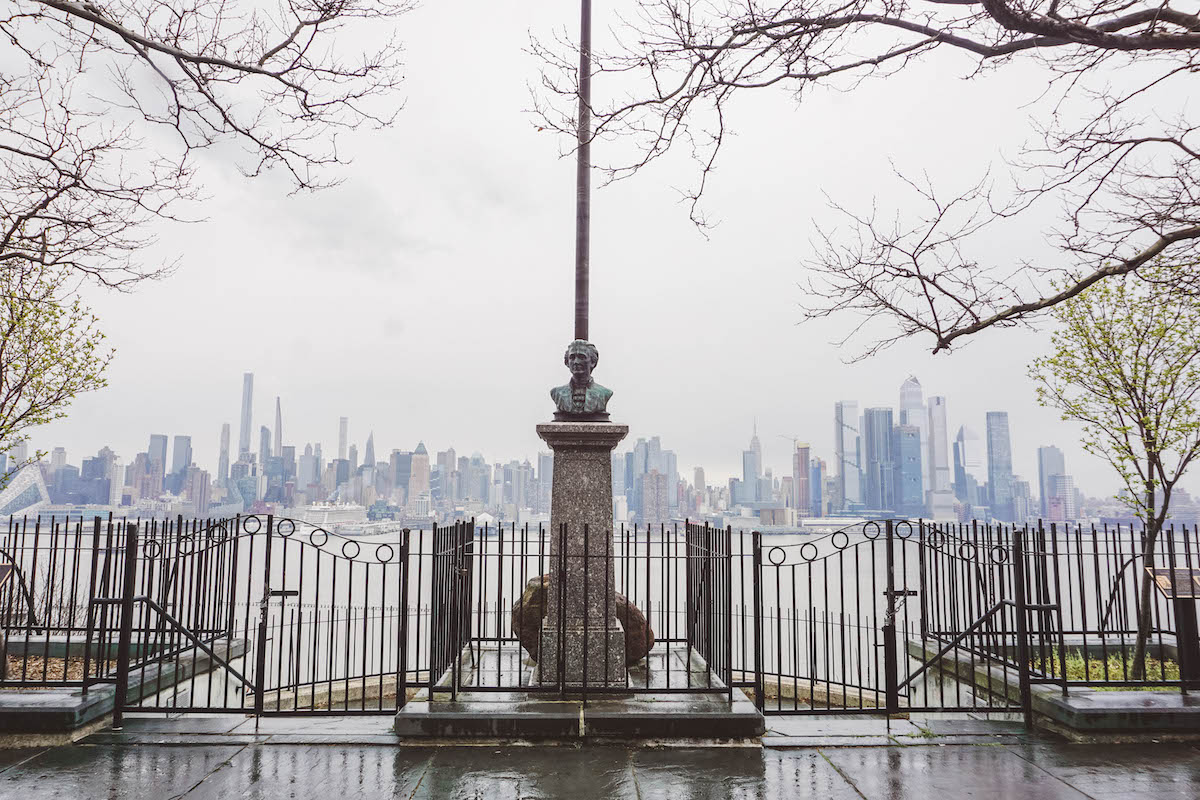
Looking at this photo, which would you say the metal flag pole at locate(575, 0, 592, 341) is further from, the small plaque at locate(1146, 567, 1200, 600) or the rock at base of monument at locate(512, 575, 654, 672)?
the small plaque at locate(1146, 567, 1200, 600)

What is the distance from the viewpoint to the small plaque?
6113 mm

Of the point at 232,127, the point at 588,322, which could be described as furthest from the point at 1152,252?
the point at 232,127

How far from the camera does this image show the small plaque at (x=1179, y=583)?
611cm

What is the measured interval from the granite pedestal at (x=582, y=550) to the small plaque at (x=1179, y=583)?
4.81 m

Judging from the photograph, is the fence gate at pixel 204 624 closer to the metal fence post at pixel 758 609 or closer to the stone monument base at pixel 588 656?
the stone monument base at pixel 588 656

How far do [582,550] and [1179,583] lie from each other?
5.31 metres

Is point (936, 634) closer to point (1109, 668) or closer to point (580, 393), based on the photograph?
point (1109, 668)

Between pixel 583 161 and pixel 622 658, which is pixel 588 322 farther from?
pixel 622 658

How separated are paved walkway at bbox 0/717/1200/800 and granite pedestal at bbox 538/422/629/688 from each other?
1.24 meters

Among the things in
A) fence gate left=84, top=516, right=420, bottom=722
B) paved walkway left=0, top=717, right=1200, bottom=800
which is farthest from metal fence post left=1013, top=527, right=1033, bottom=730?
fence gate left=84, top=516, right=420, bottom=722

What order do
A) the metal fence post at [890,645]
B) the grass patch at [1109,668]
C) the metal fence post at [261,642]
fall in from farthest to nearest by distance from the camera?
the grass patch at [1109,668] < the metal fence post at [890,645] < the metal fence post at [261,642]

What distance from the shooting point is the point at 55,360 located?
8594mm

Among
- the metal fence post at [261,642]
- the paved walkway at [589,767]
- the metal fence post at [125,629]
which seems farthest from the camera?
the metal fence post at [125,629]

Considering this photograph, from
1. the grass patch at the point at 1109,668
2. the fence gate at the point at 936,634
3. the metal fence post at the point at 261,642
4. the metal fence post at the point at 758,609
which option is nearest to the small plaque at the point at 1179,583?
the fence gate at the point at 936,634
